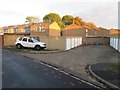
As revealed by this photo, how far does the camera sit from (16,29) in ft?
262

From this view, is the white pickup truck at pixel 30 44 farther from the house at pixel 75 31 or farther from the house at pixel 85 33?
the house at pixel 75 31

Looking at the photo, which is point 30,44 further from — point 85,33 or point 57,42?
point 85,33

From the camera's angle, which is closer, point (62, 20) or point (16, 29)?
point (16, 29)

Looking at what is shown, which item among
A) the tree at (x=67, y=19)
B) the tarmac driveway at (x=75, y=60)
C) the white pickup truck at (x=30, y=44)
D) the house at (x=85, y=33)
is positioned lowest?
the tarmac driveway at (x=75, y=60)

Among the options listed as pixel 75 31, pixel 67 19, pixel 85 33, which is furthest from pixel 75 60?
pixel 67 19

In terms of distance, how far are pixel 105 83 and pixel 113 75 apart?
1.90 metres

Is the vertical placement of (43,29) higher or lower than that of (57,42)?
higher

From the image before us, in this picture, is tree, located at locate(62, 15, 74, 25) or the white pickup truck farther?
tree, located at locate(62, 15, 74, 25)

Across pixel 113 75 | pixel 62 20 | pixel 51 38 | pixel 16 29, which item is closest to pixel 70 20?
pixel 62 20

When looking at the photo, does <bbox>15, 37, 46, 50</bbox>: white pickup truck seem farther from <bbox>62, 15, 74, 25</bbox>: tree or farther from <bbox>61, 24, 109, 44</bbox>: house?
<bbox>62, 15, 74, 25</bbox>: tree

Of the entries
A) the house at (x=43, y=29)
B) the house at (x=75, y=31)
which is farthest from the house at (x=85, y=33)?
the house at (x=43, y=29)

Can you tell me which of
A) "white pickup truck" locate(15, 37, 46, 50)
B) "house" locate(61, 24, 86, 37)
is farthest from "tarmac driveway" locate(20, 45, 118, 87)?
"house" locate(61, 24, 86, 37)

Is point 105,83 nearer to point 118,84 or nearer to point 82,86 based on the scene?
point 118,84

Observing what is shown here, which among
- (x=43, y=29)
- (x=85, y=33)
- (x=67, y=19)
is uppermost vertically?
(x=67, y=19)
